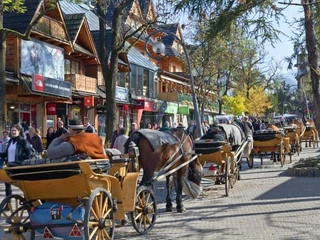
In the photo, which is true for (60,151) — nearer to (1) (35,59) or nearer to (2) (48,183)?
(2) (48,183)

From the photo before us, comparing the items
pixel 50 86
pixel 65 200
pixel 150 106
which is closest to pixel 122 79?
pixel 150 106

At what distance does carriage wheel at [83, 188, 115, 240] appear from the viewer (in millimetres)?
6910

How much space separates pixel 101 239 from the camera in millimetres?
7398

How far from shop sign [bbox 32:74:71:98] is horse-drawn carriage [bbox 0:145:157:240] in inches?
763

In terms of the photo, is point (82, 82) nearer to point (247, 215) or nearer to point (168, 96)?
point (168, 96)

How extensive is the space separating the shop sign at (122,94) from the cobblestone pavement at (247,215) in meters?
23.1

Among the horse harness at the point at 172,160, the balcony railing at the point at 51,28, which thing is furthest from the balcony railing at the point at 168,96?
the horse harness at the point at 172,160

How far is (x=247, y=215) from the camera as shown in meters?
10.6

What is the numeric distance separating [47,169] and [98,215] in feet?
3.02

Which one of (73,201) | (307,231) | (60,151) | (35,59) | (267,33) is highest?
(35,59)

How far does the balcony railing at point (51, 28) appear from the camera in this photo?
28.4m

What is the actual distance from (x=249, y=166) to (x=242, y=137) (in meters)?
3.66

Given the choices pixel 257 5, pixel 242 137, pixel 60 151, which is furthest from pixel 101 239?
pixel 242 137

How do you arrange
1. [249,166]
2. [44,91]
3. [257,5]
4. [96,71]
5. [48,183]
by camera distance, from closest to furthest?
[48,183]
[257,5]
[249,166]
[44,91]
[96,71]
